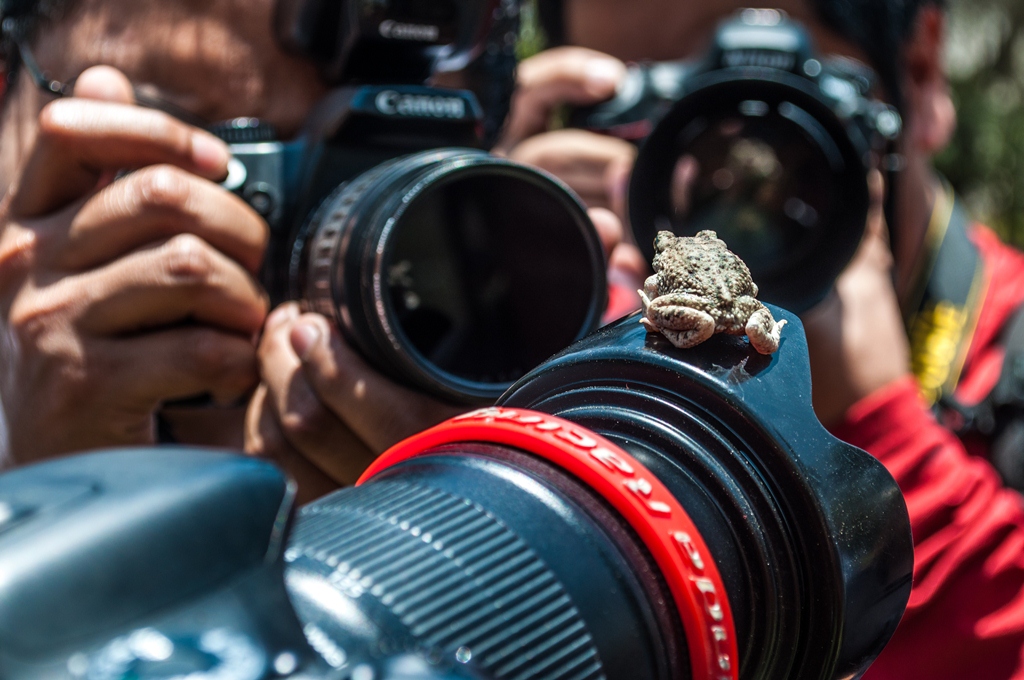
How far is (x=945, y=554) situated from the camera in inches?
31.8

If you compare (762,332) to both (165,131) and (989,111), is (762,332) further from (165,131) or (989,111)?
(989,111)

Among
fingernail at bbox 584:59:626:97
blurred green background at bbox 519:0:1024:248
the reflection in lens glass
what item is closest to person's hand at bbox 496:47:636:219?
fingernail at bbox 584:59:626:97

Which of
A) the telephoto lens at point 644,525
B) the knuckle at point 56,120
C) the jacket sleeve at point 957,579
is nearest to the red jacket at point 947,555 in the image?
the jacket sleeve at point 957,579

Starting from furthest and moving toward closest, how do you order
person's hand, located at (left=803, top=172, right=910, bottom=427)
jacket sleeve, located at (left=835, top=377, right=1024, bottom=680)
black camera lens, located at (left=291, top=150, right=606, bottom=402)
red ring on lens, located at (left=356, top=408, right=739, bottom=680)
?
1. person's hand, located at (left=803, top=172, right=910, bottom=427)
2. jacket sleeve, located at (left=835, top=377, right=1024, bottom=680)
3. black camera lens, located at (left=291, top=150, right=606, bottom=402)
4. red ring on lens, located at (left=356, top=408, right=739, bottom=680)

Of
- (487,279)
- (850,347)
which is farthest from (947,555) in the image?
(487,279)

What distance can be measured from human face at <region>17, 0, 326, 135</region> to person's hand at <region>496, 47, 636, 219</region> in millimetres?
330

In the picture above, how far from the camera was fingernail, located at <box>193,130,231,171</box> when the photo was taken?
63cm

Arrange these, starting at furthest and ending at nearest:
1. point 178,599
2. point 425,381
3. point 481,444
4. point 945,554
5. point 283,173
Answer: point 945,554 → point 283,173 → point 425,381 → point 481,444 → point 178,599

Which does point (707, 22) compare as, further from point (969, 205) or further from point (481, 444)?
point (969, 205)

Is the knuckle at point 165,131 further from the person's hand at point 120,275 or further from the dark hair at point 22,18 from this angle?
the dark hair at point 22,18

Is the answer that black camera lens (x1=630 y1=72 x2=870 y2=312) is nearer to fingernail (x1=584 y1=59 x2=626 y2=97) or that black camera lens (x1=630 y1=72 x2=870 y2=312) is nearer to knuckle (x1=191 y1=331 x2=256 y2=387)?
fingernail (x1=584 y1=59 x2=626 y2=97)

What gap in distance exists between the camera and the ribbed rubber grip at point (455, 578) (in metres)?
0.29

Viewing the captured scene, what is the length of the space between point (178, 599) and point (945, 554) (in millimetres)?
750

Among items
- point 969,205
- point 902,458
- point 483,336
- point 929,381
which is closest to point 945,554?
point 902,458
